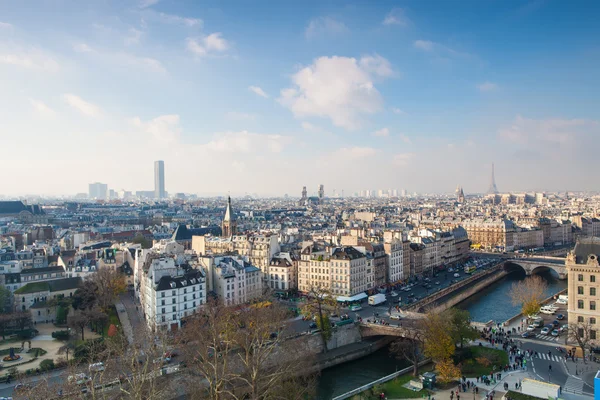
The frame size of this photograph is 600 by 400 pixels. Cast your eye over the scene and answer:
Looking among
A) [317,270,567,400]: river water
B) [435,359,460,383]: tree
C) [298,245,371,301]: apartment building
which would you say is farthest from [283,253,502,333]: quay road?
[435,359,460,383]: tree

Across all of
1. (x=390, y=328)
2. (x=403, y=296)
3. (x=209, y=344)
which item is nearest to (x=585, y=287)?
(x=390, y=328)

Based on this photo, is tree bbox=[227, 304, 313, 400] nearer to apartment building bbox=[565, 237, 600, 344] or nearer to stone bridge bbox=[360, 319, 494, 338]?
stone bridge bbox=[360, 319, 494, 338]

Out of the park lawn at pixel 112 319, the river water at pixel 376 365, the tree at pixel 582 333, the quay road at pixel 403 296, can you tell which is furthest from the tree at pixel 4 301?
the tree at pixel 582 333

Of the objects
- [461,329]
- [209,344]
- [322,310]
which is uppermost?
[209,344]

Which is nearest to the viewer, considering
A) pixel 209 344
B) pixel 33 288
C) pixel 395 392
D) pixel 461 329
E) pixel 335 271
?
pixel 209 344

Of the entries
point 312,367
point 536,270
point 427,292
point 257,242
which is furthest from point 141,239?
point 536,270

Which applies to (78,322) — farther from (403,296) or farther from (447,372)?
(403,296)
